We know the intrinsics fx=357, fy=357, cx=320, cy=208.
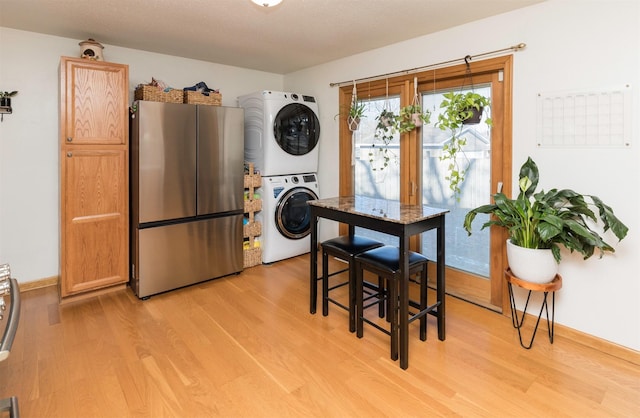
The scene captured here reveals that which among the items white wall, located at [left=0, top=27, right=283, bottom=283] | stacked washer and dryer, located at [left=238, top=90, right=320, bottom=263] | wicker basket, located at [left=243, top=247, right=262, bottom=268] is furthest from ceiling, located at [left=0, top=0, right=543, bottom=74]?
wicker basket, located at [left=243, top=247, right=262, bottom=268]

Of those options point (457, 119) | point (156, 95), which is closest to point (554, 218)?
point (457, 119)

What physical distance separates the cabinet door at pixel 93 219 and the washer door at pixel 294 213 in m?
1.53

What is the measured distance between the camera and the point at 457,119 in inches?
105

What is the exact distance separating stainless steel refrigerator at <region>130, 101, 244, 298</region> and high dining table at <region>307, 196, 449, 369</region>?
1165 mm

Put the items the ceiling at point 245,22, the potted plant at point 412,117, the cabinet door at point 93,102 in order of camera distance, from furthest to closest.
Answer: the potted plant at point 412,117 → the cabinet door at point 93,102 → the ceiling at point 245,22

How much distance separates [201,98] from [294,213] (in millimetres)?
1567

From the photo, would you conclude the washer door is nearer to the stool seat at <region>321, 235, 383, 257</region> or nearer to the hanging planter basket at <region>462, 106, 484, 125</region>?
the stool seat at <region>321, 235, 383, 257</region>

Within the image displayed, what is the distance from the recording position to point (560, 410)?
1.77 metres

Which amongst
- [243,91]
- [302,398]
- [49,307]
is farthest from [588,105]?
[49,307]

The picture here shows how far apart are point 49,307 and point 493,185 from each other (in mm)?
3698

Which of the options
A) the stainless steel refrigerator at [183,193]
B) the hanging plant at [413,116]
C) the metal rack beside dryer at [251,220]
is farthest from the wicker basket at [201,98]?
the hanging plant at [413,116]

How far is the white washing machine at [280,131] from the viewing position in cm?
383

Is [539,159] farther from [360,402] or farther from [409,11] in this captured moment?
[360,402]

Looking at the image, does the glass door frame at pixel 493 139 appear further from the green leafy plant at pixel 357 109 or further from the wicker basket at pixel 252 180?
the wicker basket at pixel 252 180
